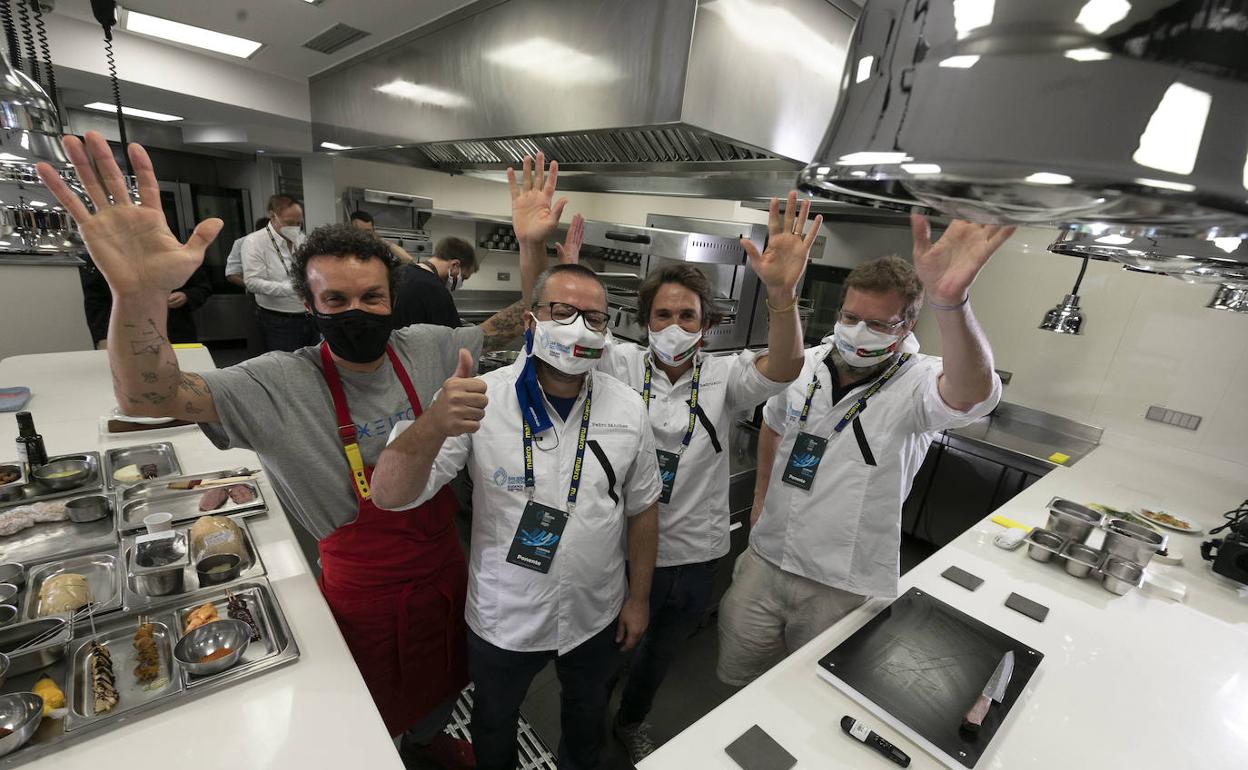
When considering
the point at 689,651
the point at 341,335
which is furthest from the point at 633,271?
the point at 341,335

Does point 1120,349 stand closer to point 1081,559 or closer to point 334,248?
point 1081,559

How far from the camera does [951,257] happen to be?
3.91ft

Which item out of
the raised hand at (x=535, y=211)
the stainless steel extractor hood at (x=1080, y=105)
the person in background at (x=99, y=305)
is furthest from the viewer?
the person in background at (x=99, y=305)

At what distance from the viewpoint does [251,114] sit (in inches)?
165

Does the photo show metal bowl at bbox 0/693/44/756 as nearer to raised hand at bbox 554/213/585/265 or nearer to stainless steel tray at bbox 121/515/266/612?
stainless steel tray at bbox 121/515/266/612

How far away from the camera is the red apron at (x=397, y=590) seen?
1.44m

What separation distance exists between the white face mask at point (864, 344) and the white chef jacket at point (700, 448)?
232 millimetres

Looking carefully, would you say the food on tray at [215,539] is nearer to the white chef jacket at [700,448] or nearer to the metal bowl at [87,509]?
the metal bowl at [87,509]

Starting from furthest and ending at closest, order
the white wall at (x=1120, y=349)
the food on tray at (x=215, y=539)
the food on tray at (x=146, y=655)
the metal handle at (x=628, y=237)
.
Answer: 1. the white wall at (x=1120, y=349)
2. the metal handle at (x=628, y=237)
3. the food on tray at (x=215, y=539)
4. the food on tray at (x=146, y=655)


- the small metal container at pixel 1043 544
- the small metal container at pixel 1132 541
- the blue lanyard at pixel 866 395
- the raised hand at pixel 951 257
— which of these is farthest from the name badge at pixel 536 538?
the small metal container at pixel 1132 541

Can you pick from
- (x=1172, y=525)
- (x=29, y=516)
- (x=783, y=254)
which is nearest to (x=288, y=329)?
(x=29, y=516)

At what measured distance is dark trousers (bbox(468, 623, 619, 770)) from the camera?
4.72 feet

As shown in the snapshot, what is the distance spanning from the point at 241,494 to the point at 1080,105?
2230 millimetres

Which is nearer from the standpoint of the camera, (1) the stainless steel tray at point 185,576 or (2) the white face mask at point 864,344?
(1) the stainless steel tray at point 185,576
